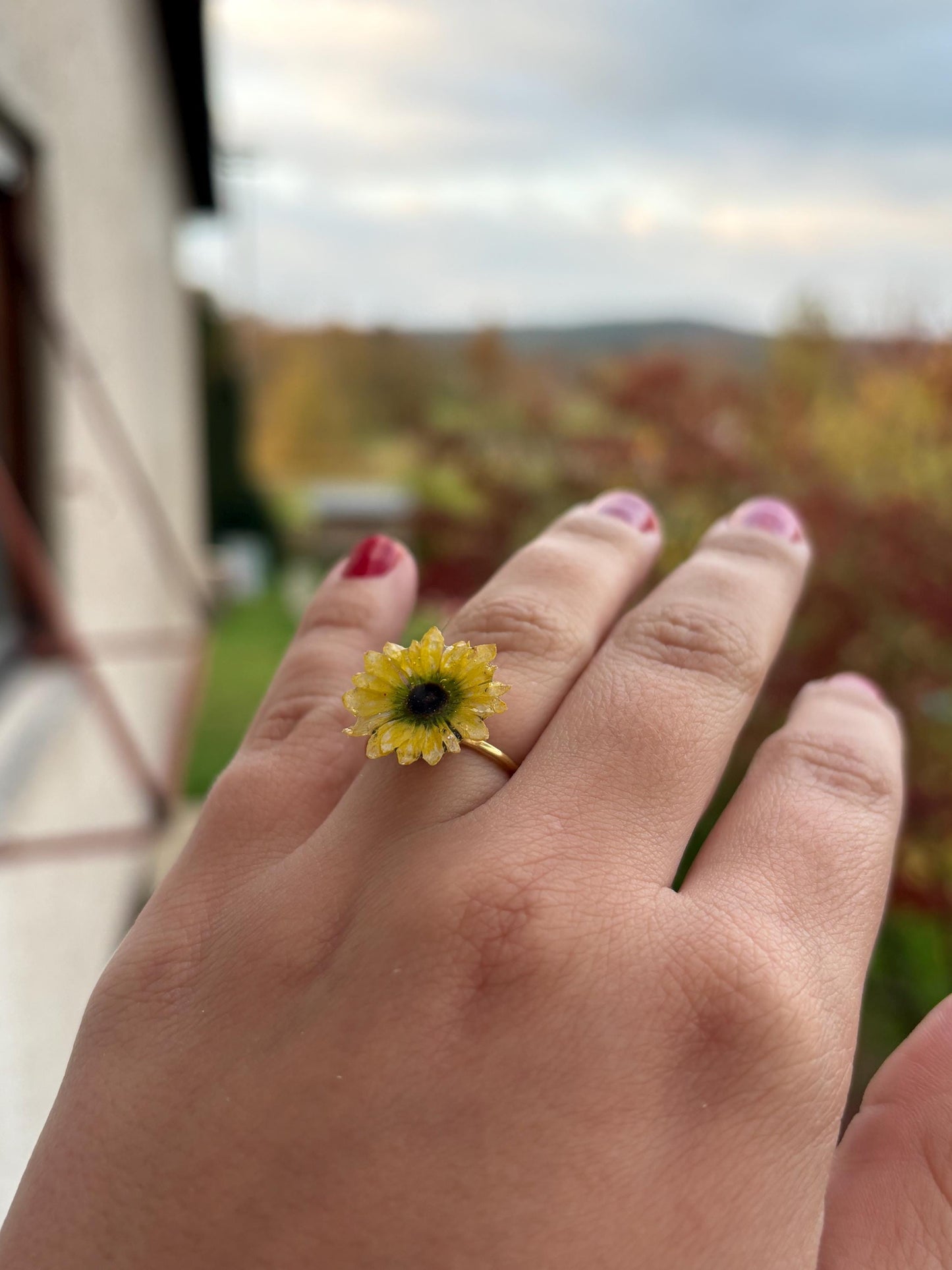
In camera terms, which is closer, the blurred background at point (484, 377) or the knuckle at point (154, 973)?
the knuckle at point (154, 973)

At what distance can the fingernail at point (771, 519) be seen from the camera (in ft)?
2.96

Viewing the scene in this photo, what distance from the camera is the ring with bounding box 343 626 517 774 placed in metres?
0.68

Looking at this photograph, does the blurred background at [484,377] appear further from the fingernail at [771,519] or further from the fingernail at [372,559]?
the fingernail at [771,519]

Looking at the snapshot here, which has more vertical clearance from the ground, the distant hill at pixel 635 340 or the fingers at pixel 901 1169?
the fingers at pixel 901 1169

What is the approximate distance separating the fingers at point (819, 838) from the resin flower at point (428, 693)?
0.60ft

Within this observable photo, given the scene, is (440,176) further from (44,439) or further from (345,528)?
(44,439)

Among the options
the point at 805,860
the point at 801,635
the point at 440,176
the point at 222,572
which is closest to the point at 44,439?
the point at 801,635

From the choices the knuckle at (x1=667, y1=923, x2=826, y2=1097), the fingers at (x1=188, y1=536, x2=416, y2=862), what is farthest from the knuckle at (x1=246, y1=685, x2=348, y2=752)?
the knuckle at (x1=667, y1=923, x2=826, y2=1097)

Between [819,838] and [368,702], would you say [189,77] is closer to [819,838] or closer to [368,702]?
[368,702]

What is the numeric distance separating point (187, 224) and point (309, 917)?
316 inches

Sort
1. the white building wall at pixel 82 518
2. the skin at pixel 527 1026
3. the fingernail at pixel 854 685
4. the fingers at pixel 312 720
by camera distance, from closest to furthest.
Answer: the skin at pixel 527 1026 → the fingers at pixel 312 720 → the fingernail at pixel 854 685 → the white building wall at pixel 82 518

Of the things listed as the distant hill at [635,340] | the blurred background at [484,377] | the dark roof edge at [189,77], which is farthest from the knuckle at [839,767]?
the dark roof edge at [189,77]

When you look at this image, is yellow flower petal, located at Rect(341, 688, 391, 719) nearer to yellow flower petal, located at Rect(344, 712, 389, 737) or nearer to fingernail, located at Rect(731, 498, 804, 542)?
yellow flower petal, located at Rect(344, 712, 389, 737)

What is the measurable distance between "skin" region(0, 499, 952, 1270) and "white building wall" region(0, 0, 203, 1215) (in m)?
0.70
